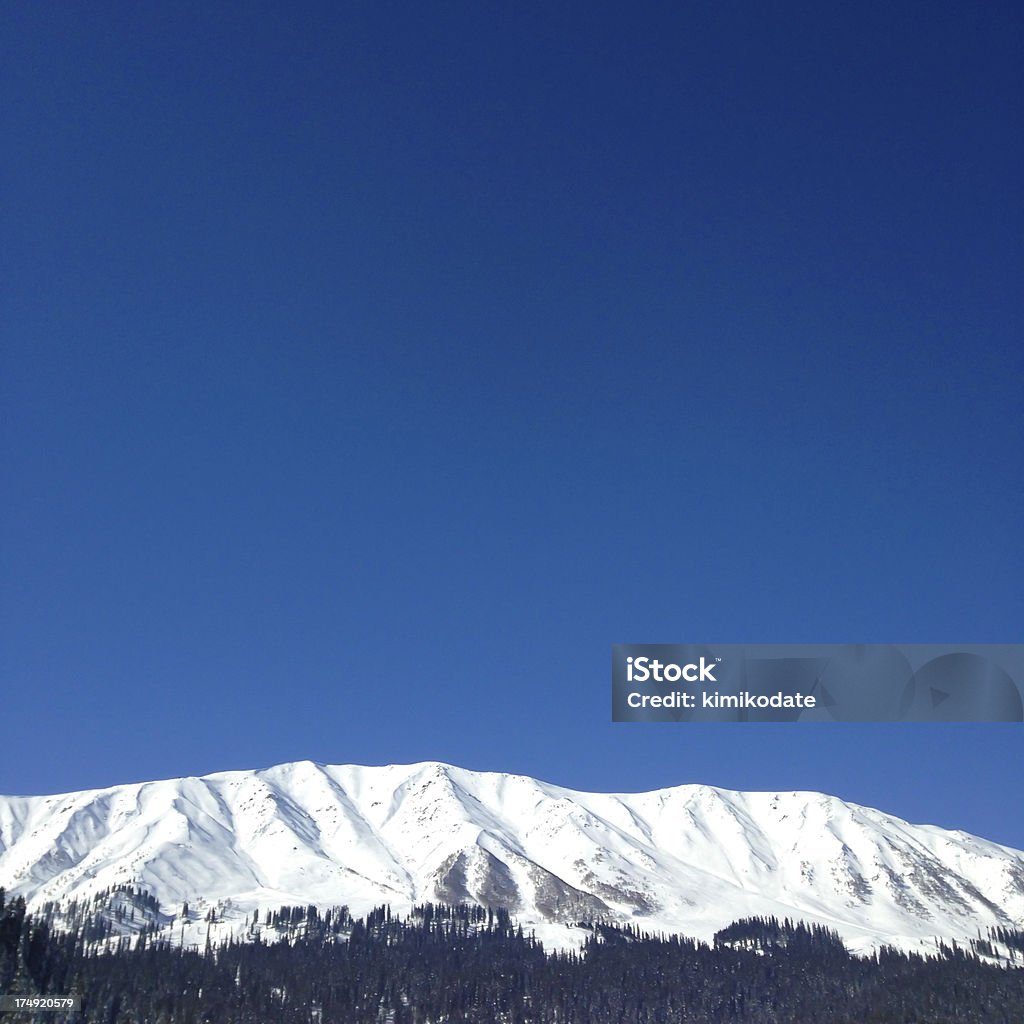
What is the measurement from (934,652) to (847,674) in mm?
5473

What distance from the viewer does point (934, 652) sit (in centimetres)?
6334

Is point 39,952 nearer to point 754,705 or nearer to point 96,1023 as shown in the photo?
point 96,1023

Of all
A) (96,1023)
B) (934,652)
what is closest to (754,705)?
(934,652)

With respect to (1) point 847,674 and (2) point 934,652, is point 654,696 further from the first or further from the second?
(2) point 934,652

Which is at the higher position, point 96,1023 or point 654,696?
point 654,696

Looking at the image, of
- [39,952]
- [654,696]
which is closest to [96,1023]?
[39,952]

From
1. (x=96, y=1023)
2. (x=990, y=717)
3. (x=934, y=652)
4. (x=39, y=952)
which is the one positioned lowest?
(x=96, y=1023)

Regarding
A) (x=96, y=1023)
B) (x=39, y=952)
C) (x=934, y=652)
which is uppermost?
(x=934, y=652)

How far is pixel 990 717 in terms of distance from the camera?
61.8 meters

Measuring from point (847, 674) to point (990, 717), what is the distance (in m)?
8.65

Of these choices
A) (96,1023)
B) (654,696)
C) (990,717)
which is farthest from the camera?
(96,1023)

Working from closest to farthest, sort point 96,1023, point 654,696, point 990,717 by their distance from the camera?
point 990,717 < point 654,696 < point 96,1023

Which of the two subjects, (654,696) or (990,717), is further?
(654,696)

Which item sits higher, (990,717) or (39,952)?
(990,717)
